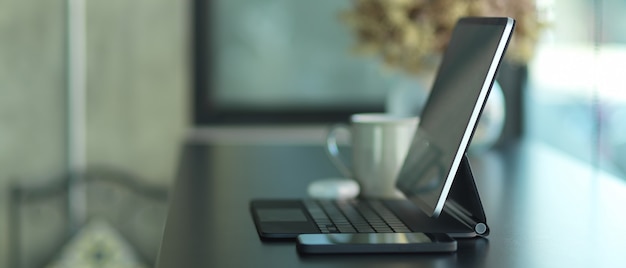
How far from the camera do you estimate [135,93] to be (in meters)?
3.11

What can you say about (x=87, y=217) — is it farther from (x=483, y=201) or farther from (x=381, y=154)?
(x=483, y=201)

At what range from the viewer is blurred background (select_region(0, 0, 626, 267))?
309cm

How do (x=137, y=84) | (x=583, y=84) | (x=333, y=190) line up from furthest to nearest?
(x=137, y=84)
(x=583, y=84)
(x=333, y=190)

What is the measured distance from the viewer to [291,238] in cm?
122

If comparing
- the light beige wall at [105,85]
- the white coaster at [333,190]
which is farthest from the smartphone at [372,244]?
the light beige wall at [105,85]

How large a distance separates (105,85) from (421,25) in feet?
4.24

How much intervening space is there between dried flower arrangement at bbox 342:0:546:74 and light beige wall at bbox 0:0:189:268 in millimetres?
995

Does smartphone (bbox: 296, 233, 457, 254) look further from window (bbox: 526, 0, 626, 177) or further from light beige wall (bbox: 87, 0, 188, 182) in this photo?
light beige wall (bbox: 87, 0, 188, 182)

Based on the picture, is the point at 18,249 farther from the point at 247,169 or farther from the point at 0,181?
the point at 247,169

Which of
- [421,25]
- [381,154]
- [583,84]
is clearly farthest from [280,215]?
[583,84]

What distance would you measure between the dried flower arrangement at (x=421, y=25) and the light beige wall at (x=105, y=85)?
100cm

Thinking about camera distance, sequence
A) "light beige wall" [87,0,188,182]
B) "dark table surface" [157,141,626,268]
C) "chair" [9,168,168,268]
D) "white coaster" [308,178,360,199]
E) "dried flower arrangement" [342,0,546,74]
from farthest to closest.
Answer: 1. "chair" [9,168,168,268]
2. "light beige wall" [87,0,188,182]
3. "dried flower arrangement" [342,0,546,74]
4. "white coaster" [308,178,360,199]
5. "dark table surface" [157,141,626,268]

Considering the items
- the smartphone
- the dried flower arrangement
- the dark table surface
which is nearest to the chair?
the dark table surface

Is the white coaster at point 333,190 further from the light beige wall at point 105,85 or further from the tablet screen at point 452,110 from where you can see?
the light beige wall at point 105,85
